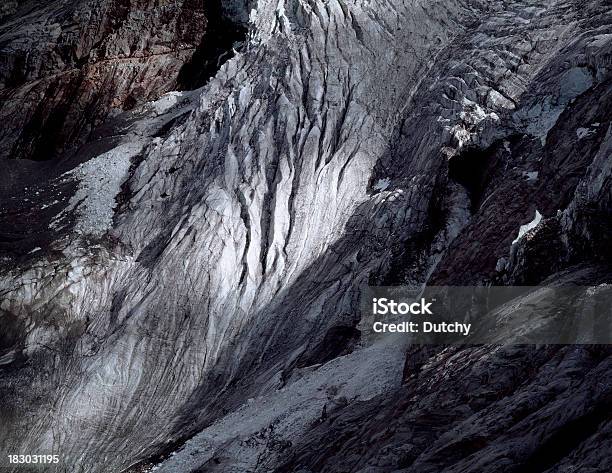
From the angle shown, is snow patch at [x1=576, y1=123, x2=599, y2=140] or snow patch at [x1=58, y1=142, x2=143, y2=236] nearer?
snow patch at [x1=576, y1=123, x2=599, y2=140]

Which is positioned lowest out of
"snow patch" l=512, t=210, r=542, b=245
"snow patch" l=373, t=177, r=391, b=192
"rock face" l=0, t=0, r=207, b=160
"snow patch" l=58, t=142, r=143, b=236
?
"snow patch" l=512, t=210, r=542, b=245

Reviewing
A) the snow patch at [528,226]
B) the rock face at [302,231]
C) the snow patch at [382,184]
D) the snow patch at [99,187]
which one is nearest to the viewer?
the rock face at [302,231]

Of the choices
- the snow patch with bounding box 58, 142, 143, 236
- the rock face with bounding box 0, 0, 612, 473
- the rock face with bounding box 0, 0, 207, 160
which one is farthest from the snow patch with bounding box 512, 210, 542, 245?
the rock face with bounding box 0, 0, 207, 160

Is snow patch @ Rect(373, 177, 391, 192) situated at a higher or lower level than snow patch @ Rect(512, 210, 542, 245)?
higher

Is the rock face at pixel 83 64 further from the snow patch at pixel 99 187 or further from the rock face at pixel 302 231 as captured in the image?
the snow patch at pixel 99 187

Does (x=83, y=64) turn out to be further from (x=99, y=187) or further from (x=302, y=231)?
(x=302, y=231)

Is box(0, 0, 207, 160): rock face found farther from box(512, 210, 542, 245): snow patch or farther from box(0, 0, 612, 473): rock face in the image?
box(512, 210, 542, 245): snow patch

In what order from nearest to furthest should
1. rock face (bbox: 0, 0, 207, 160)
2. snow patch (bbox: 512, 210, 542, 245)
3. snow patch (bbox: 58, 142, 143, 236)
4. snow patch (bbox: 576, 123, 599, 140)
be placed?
snow patch (bbox: 512, 210, 542, 245) < snow patch (bbox: 576, 123, 599, 140) < snow patch (bbox: 58, 142, 143, 236) < rock face (bbox: 0, 0, 207, 160)

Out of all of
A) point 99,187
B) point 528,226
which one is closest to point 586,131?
point 528,226

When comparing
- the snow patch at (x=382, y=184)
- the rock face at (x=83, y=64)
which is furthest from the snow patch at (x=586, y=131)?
the rock face at (x=83, y=64)
